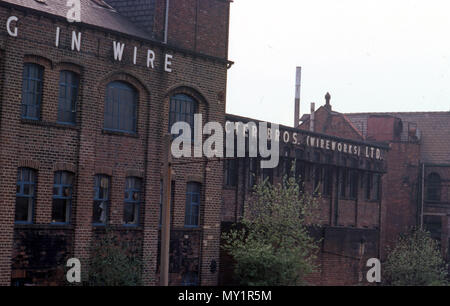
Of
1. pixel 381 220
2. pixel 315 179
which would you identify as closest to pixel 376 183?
pixel 381 220

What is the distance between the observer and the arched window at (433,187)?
53094mm

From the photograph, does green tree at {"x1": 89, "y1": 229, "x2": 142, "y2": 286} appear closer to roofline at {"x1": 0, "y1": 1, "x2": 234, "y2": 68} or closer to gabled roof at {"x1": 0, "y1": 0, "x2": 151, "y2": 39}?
roofline at {"x1": 0, "y1": 1, "x2": 234, "y2": 68}

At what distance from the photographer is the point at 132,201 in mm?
28672

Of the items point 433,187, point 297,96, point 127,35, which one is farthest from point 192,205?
point 297,96

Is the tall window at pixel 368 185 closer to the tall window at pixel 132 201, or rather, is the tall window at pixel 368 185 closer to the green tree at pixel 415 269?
the green tree at pixel 415 269

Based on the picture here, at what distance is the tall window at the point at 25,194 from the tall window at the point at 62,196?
90 cm

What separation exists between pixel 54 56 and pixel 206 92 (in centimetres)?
744

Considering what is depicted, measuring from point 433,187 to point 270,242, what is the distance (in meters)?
25.1

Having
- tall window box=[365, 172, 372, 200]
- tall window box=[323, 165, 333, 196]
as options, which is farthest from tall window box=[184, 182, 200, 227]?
tall window box=[365, 172, 372, 200]

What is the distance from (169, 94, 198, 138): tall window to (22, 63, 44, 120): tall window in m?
6.01

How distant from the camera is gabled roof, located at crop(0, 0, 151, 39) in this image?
2590 centimetres

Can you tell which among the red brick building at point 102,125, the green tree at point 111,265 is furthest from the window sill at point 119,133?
the green tree at point 111,265
